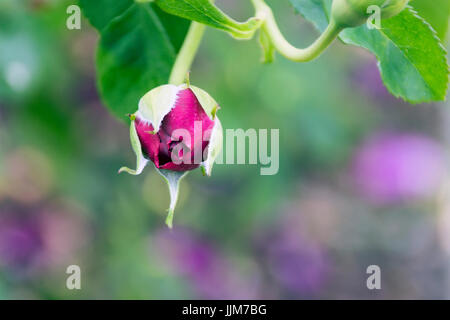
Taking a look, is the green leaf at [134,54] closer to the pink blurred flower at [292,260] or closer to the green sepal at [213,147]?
the green sepal at [213,147]

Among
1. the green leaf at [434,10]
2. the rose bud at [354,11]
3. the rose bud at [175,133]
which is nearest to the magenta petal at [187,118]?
the rose bud at [175,133]

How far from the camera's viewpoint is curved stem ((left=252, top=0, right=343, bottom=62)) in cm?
42

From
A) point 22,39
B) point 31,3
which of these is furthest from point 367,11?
point 22,39

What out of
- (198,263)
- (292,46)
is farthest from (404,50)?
(198,263)

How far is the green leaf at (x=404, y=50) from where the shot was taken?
45 cm

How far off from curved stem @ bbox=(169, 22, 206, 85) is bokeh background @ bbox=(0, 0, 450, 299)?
0.55 metres

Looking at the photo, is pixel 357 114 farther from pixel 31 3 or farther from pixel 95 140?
pixel 31 3

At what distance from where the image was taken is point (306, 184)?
2279 millimetres

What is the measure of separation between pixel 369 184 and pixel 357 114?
0.98 ft

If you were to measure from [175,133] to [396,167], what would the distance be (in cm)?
167

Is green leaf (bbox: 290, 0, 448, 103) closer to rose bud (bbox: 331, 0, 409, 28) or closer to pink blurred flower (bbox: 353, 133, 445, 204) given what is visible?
rose bud (bbox: 331, 0, 409, 28)

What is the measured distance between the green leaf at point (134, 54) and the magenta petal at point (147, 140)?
0.58 feet

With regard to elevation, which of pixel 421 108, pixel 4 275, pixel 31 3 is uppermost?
pixel 421 108

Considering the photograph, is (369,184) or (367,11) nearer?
(367,11)
